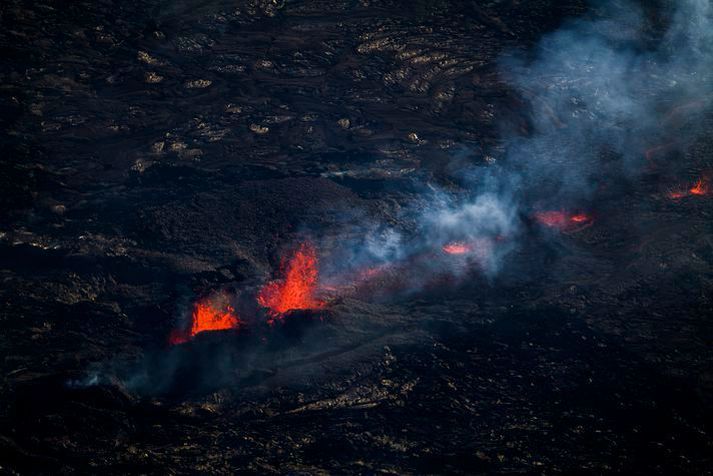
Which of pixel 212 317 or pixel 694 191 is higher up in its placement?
pixel 694 191

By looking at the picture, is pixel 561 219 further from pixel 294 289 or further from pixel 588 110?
pixel 294 289

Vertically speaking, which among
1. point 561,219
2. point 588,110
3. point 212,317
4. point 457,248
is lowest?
point 212,317

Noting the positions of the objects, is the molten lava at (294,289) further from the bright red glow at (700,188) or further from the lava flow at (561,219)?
the bright red glow at (700,188)

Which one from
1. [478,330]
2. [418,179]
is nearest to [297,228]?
[418,179]

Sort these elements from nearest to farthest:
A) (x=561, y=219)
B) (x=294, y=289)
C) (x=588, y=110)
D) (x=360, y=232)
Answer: (x=294, y=289)
(x=360, y=232)
(x=561, y=219)
(x=588, y=110)

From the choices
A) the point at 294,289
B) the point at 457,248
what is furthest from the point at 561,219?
the point at 294,289

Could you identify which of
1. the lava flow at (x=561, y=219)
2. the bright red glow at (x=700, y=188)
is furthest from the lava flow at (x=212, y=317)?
the bright red glow at (x=700, y=188)
